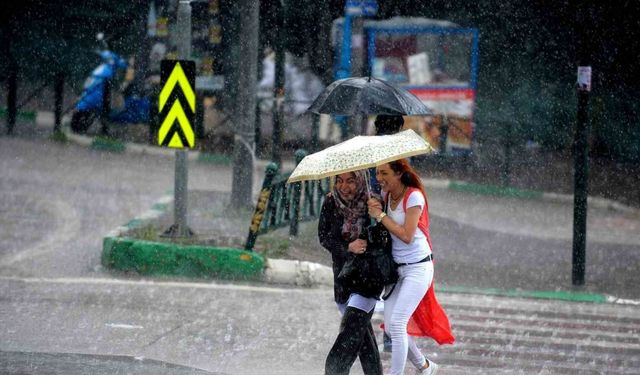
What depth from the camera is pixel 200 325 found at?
912 cm

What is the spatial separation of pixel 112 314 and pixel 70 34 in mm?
16064

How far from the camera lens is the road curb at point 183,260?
1095 centimetres

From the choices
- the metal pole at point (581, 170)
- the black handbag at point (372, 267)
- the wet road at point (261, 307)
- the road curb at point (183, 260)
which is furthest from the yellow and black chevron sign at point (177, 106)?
the black handbag at point (372, 267)

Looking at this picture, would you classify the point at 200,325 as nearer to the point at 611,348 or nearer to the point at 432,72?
the point at 611,348

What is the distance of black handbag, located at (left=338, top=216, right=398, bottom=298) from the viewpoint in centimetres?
676

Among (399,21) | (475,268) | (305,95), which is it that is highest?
(399,21)

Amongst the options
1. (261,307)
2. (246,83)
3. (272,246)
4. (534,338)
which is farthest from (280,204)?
(534,338)

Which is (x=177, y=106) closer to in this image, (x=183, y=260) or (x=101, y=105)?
(x=183, y=260)

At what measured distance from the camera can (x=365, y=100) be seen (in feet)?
25.6

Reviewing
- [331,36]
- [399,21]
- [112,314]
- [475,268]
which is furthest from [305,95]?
[112,314]

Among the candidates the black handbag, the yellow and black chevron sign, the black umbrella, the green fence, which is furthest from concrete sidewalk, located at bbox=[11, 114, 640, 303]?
the black handbag

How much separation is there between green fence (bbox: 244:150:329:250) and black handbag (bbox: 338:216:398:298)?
4.28 m

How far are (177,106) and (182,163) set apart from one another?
2.02ft

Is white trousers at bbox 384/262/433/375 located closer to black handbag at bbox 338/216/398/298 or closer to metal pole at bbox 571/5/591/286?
black handbag at bbox 338/216/398/298
